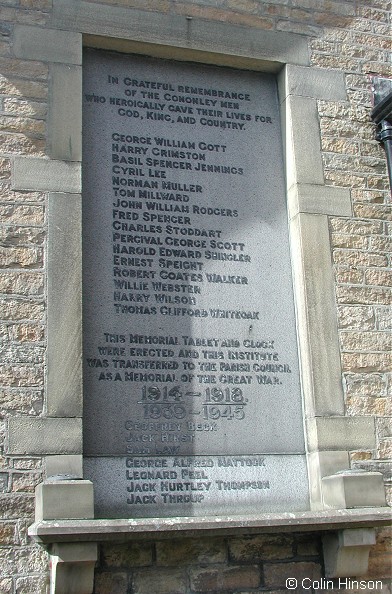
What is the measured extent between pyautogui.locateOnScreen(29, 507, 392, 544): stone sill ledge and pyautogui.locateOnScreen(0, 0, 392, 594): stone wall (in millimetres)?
234

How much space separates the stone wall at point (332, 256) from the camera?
15.2ft

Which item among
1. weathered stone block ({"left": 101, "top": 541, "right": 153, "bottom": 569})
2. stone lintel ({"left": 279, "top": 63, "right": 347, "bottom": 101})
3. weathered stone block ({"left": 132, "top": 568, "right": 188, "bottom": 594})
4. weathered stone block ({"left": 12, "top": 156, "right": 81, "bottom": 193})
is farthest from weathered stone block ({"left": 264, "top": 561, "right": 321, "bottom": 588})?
stone lintel ({"left": 279, "top": 63, "right": 347, "bottom": 101})

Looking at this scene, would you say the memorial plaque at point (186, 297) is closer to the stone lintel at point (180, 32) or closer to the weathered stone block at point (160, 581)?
the stone lintel at point (180, 32)

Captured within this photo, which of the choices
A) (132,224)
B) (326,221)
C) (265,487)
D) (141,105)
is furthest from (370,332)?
(141,105)

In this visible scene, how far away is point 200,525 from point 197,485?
17.5 inches

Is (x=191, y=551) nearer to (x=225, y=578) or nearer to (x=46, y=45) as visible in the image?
(x=225, y=578)

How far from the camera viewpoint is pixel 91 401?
16.4 feet

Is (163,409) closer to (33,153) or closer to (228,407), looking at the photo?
(228,407)

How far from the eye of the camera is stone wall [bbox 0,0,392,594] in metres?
4.64

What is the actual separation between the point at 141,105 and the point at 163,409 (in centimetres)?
206

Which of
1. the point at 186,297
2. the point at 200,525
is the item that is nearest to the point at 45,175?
the point at 186,297

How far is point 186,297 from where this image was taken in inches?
213

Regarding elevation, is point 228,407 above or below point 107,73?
below

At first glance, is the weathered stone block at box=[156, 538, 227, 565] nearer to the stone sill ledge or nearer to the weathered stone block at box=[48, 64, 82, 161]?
the stone sill ledge
